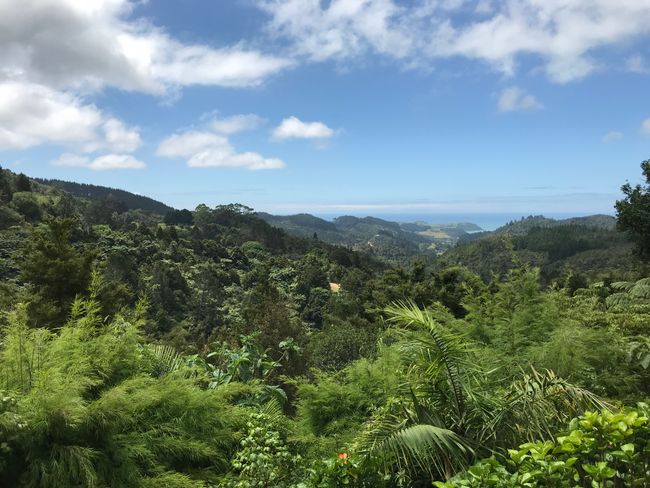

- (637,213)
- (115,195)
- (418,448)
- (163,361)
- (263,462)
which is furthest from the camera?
(115,195)

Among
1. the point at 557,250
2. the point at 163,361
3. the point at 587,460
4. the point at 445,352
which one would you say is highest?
the point at 445,352

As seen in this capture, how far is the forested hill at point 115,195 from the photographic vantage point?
110 m

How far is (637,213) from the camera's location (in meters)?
17.0

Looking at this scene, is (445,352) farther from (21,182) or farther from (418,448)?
(21,182)

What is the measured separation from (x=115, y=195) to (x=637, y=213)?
121847mm

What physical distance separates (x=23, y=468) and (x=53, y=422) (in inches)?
12.4

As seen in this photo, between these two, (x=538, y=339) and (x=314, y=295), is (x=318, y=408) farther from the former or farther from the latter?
(x=314, y=295)

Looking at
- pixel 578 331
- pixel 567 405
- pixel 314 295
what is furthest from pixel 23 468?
pixel 314 295

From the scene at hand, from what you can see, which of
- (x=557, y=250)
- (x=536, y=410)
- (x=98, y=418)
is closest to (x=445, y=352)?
(x=536, y=410)

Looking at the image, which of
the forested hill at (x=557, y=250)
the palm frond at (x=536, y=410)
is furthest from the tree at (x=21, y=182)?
the forested hill at (x=557, y=250)

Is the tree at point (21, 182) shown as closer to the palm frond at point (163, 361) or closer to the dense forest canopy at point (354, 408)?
the dense forest canopy at point (354, 408)

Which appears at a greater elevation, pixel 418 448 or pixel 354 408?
pixel 418 448

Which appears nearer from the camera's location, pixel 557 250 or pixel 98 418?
pixel 98 418

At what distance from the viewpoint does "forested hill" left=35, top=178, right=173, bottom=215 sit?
109938 millimetres
